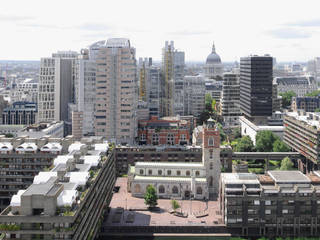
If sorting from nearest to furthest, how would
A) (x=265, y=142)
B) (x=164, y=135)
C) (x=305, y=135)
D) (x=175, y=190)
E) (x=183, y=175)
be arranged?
(x=175, y=190) → (x=183, y=175) → (x=305, y=135) → (x=265, y=142) → (x=164, y=135)

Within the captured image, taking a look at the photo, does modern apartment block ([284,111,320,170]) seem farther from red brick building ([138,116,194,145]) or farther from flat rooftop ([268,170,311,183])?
red brick building ([138,116,194,145])

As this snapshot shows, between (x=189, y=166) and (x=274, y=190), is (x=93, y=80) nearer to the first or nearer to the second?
(x=189, y=166)

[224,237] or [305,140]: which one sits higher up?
[305,140]

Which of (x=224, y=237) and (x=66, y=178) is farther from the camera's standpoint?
(x=224, y=237)

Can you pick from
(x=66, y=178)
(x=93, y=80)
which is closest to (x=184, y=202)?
(x=66, y=178)

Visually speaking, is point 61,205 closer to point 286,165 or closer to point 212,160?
point 212,160

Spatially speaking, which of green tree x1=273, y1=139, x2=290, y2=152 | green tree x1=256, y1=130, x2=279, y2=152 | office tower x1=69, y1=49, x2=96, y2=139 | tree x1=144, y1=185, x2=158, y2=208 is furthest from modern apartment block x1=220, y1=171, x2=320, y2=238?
office tower x1=69, y1=49, x2=96, y2=139

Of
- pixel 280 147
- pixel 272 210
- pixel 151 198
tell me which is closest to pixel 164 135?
pixel 280 147
